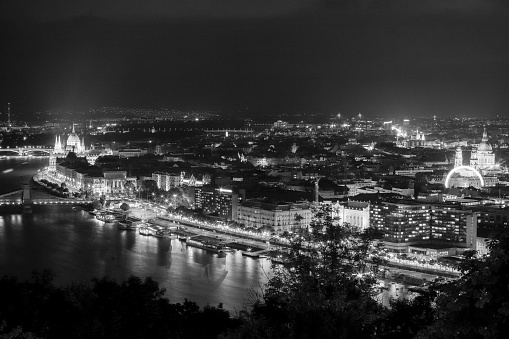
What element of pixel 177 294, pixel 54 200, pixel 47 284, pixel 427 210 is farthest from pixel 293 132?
pixel 47 284

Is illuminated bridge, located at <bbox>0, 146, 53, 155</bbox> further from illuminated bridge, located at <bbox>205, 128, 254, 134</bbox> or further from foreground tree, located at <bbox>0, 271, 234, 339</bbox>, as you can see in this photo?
foreground tree, located at <bbox>0, 271, 234, 339</bbox>

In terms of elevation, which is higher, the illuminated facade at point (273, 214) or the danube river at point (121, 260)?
the illuminated facade at point (273, 214)

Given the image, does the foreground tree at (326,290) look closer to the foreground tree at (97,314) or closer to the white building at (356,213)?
the foreground tree at (97,314)

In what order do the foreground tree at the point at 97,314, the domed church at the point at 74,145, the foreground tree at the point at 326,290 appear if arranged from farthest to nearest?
the domed church at the point at 74,145 < the foreground tree at the point at 97,314 < the foreground tree at the point at 326,290

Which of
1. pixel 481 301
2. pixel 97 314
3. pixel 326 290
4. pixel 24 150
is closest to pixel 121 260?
pixel 97 314

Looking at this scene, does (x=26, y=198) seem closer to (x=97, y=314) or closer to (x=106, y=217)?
(x=106, y=217)

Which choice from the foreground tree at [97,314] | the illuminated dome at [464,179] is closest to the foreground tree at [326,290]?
the foreground tree at [97,314]
